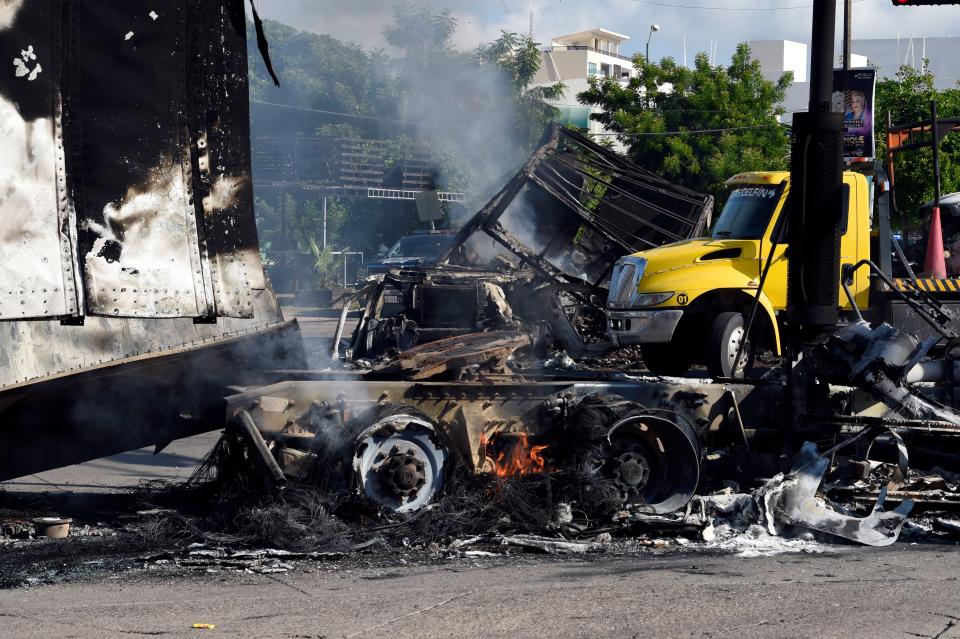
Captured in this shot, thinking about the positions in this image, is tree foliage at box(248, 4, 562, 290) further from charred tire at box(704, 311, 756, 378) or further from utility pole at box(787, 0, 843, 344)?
utility pole at box(787, 0, 843, 344)

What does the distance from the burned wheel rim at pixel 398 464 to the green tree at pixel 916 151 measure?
25396mm

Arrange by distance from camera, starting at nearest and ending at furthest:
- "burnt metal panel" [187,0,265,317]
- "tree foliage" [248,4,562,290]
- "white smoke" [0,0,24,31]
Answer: "white smoke" [0,0,24,31], "burnt metal panel" [187,0,265,317], "tree foliage" [248,4,562,290]

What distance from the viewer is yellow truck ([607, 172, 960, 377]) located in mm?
11680

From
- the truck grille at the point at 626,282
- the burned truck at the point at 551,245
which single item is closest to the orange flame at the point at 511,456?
the truck grille at the point at 626,282

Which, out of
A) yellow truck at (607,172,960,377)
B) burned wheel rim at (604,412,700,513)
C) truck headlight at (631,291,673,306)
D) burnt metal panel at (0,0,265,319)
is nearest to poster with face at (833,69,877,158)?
yellow truck at (607,172,960,377)

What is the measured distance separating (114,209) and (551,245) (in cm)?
950

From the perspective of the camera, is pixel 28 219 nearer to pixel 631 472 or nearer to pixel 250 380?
pixel 250 380

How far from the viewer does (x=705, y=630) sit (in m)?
5.09

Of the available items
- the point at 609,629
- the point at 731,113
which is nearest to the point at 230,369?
the point at 609,629

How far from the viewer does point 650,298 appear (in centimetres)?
1202

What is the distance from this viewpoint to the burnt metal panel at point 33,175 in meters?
6.44

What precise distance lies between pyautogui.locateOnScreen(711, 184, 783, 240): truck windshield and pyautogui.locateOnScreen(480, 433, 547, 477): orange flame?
5.40 metres

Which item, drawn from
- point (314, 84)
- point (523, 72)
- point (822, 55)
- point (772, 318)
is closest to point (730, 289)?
point (772, 318)

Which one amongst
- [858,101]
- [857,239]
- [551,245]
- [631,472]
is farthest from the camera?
[858,101]
